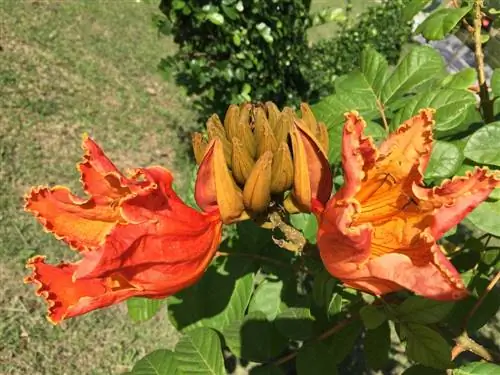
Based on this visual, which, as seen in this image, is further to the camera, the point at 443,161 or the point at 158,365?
the point at 158,365

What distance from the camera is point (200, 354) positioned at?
1414 millimetres

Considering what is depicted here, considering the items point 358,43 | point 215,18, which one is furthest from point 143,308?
point 358,43

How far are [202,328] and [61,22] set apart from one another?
17.9 ft

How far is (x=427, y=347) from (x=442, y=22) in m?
0.87

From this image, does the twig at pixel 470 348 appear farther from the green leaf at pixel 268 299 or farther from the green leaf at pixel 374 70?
the green leaf at pixel 374 70

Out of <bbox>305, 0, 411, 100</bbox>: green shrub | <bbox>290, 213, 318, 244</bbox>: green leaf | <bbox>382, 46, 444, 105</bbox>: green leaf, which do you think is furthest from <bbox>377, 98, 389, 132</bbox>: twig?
<bbox>305, 0, 411, 100</bbox>: green shrub

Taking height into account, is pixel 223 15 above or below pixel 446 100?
below

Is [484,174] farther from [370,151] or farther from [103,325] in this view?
[103,325]

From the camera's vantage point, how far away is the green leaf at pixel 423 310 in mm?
1224

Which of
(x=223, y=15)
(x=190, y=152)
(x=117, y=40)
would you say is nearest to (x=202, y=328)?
(x=223, y=15)

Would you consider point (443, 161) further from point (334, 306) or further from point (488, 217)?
point (334, 306)

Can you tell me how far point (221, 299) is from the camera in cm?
Answer: 163

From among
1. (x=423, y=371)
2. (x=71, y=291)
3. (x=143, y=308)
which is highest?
(x=71, y=291)

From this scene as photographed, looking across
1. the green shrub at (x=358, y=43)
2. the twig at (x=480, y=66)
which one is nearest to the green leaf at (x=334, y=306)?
the twig at (x=480, y=66)
